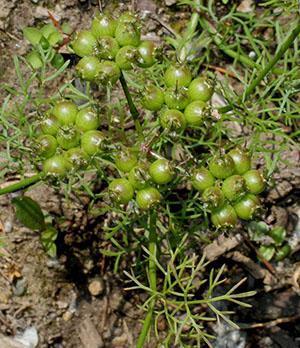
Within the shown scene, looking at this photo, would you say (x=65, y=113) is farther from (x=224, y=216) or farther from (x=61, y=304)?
(x=61, y=304)

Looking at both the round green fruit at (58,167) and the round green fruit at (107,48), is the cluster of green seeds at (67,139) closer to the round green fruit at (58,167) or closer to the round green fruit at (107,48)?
the round green fruit at (58,167)

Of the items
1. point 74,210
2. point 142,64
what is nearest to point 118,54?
point 142,64

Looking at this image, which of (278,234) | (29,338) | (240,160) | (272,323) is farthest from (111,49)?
(272,323)

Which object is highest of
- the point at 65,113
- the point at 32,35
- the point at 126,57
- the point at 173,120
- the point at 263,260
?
the point at 126,57

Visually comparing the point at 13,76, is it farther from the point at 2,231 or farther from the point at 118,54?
the point at 118,54

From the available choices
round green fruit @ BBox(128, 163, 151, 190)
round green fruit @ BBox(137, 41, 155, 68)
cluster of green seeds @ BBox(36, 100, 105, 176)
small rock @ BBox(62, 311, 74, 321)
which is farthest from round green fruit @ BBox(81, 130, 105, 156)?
small rock @ BBox(62, 311, 74, 321)

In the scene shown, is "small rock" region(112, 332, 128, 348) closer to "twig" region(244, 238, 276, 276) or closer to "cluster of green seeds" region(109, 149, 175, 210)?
"twig" region(244, 238, 276, 276)

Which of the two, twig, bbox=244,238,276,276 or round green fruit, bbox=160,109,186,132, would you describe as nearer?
round green fruit, bbox=160,109,186,132
